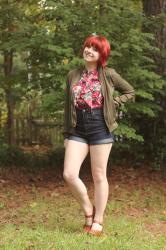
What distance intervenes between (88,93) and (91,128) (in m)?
0.39

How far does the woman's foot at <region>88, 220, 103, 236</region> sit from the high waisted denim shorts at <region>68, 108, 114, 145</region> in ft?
3.17

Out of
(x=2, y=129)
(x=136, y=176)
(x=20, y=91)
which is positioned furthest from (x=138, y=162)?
(x=2, y=129)

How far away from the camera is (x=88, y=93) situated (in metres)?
5.79

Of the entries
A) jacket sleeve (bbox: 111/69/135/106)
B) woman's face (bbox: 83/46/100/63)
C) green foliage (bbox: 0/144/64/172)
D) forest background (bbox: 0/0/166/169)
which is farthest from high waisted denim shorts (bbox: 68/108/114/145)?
green foliage (bbox: 0/144/64/172)

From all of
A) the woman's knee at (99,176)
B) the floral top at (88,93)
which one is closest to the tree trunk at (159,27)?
the floral top at (88,93)

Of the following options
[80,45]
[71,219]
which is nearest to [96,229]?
[71,219]

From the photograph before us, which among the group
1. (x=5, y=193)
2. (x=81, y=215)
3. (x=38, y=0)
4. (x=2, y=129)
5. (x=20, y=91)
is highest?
(x=38, y=0)

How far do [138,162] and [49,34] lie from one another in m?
3.54

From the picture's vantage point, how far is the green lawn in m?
5.75

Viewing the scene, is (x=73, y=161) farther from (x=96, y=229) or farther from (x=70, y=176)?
(x=96, y=229)

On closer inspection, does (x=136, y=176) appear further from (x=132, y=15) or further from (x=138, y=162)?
(x=132, y=15)

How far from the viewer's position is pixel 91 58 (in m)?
5.80

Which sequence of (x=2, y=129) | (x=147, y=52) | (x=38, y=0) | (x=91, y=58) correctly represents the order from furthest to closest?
(x=2, y=129) → (x=38, y=0) → (x=147, y=52) → (x=91, y=58)

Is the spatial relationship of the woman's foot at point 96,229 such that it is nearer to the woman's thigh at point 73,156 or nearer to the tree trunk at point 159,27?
the woman's thigh at point 73,156
